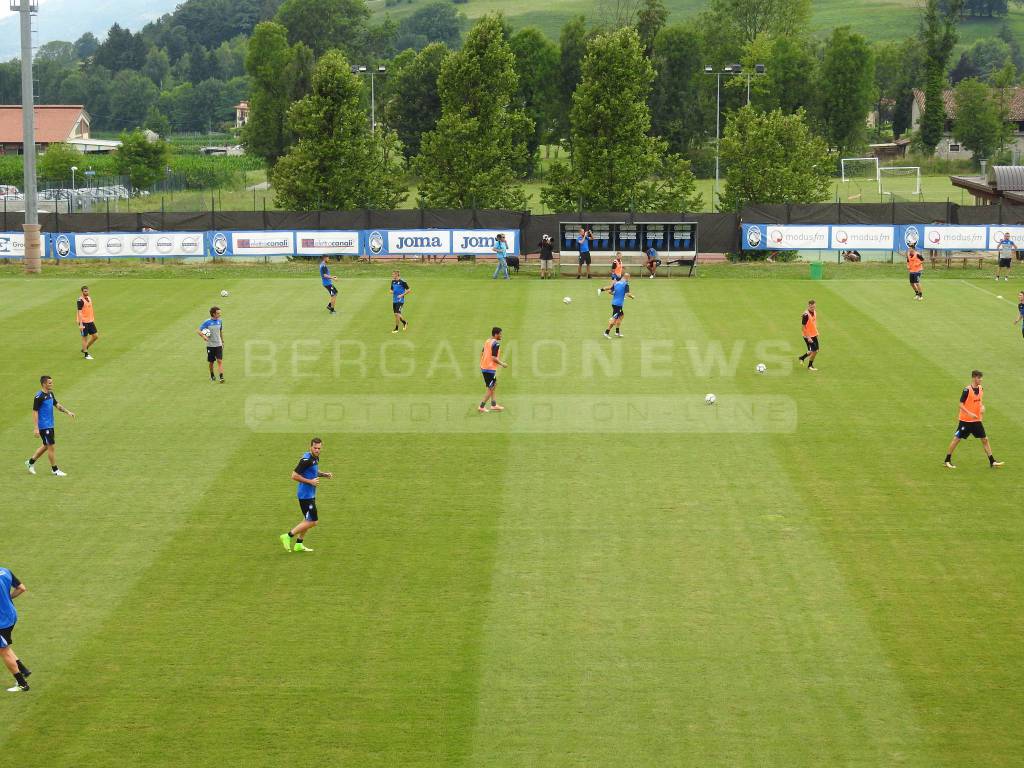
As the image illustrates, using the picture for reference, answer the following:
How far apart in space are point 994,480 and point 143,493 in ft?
51.2

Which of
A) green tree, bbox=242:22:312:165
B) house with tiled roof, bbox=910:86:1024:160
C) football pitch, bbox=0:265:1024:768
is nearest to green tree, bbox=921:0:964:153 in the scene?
house with tiled roof, bbox=910:86:1024:160

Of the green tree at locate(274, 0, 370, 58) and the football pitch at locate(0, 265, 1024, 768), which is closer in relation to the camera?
the football pitch at locate(0, 265, 1024, 768)

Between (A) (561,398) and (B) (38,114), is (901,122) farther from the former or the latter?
(A) (561,398)

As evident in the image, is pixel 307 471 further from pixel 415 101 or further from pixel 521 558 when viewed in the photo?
pixel 415 101

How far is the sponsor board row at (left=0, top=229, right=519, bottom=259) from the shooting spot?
54.9 metres

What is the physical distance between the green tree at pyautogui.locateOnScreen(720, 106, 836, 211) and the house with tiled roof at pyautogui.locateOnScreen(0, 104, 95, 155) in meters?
91.1

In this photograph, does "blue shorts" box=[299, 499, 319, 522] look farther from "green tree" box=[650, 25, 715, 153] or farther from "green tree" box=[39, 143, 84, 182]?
"green tree" box=[650, 25, 715, 153]

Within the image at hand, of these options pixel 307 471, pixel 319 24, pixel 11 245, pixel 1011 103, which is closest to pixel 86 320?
pixel 307 471

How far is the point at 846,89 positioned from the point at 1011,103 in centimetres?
2796

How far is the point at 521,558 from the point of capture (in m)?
19.0

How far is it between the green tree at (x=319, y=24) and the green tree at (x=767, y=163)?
9029 centimetres

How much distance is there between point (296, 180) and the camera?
63.1 metres

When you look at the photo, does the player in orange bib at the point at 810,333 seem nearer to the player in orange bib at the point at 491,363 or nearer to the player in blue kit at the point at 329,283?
the player in orange bib at the point at 491,363

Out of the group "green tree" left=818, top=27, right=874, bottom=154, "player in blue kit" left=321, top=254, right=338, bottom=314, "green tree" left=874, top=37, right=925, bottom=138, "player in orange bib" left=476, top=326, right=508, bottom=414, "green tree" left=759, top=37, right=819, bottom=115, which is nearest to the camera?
"player in orange bib" left=476, top=326, right=508, bottom=414
